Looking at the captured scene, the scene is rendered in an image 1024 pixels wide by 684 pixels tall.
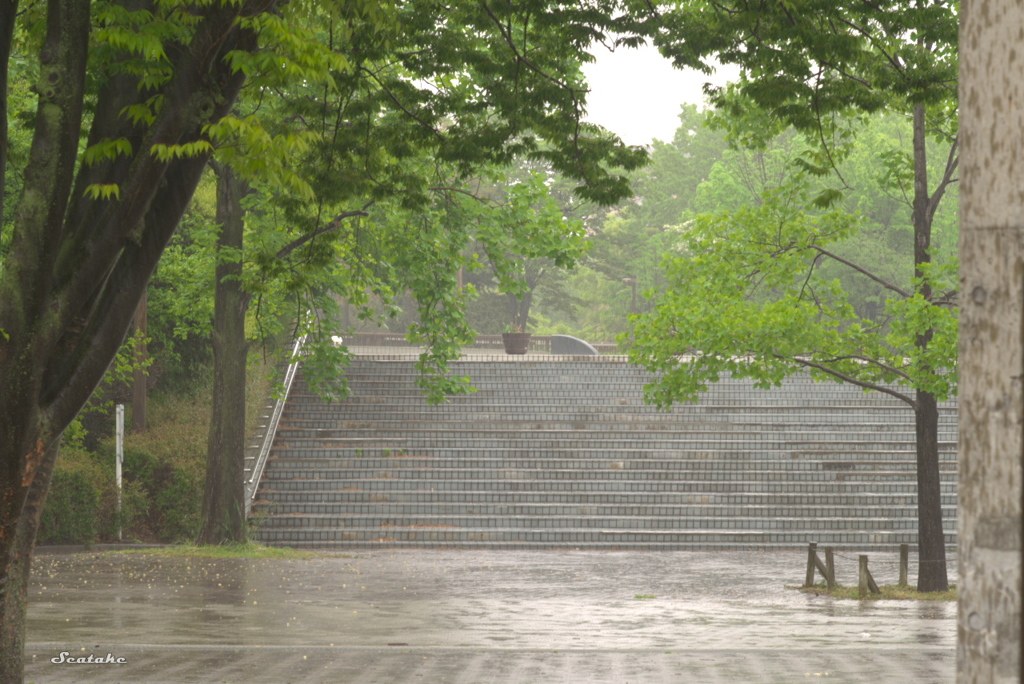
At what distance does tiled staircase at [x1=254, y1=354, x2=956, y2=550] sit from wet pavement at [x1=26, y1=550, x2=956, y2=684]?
3129mm

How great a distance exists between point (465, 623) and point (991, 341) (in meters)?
10.2

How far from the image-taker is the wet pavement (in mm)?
8945

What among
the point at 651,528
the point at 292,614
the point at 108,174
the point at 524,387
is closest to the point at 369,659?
the point at 292,614

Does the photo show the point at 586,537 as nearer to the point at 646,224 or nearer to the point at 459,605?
the point at 459,605

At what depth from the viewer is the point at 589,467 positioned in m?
25.3

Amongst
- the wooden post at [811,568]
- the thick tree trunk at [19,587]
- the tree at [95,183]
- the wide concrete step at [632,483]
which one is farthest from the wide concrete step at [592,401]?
the tree at [95,183]

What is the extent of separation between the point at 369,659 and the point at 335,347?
12570 mm

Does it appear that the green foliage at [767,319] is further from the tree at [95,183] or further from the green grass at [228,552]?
the tree at [95,183]

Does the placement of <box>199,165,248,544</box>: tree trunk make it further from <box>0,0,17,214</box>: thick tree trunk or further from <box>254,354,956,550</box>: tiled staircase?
<box>0,0,17,214</box>: thick tree trunk

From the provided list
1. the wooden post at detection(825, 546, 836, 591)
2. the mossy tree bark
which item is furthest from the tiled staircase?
the mossy tree bark

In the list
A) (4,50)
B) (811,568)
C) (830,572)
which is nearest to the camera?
(4,50)

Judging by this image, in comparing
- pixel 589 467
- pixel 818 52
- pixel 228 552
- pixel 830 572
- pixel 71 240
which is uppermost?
pixel 818 52

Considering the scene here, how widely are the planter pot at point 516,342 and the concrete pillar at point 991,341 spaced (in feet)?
139

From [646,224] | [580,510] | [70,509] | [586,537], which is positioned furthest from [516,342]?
[646,224]
